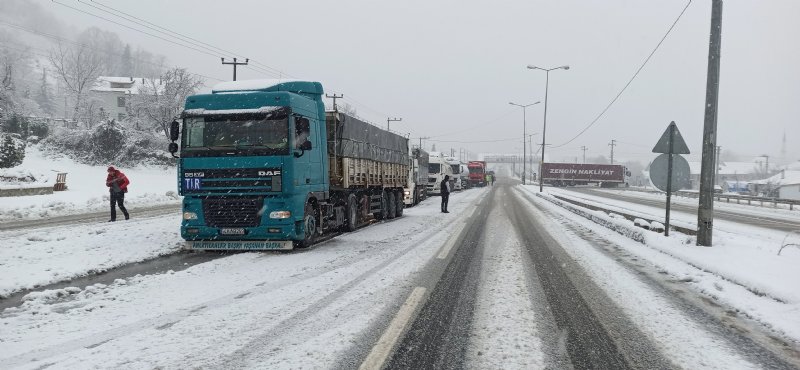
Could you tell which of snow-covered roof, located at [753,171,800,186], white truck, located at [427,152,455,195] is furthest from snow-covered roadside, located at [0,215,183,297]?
snow-covered roof, located at [753,171,800,186]

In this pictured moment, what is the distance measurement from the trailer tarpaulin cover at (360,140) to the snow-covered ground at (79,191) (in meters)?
11.5

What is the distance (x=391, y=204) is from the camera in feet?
59.0

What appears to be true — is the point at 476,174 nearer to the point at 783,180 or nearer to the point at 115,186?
the point at 783,180

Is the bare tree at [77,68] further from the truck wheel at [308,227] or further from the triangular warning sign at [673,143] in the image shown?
the triangular warning sign at [673,143]

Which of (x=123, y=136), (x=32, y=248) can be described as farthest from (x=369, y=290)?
(x=123, y=136)

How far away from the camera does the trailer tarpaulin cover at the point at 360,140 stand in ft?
41.0

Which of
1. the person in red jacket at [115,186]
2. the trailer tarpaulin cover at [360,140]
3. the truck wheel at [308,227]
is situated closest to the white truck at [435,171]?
the trailer tarpaulin cover at [360,140]

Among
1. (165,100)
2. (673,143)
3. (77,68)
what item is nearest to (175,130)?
(673,143)

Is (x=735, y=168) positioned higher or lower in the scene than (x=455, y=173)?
higher

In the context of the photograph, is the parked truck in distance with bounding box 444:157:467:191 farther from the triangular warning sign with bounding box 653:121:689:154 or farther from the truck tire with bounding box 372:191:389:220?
the triangular warning sign with bounding box 653:121:689:154

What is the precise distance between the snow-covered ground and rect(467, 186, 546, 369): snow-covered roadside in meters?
16.3

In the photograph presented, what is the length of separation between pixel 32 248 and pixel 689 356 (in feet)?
34.4

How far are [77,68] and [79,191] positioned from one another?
153 ft

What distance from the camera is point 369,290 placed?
20.6 ft
